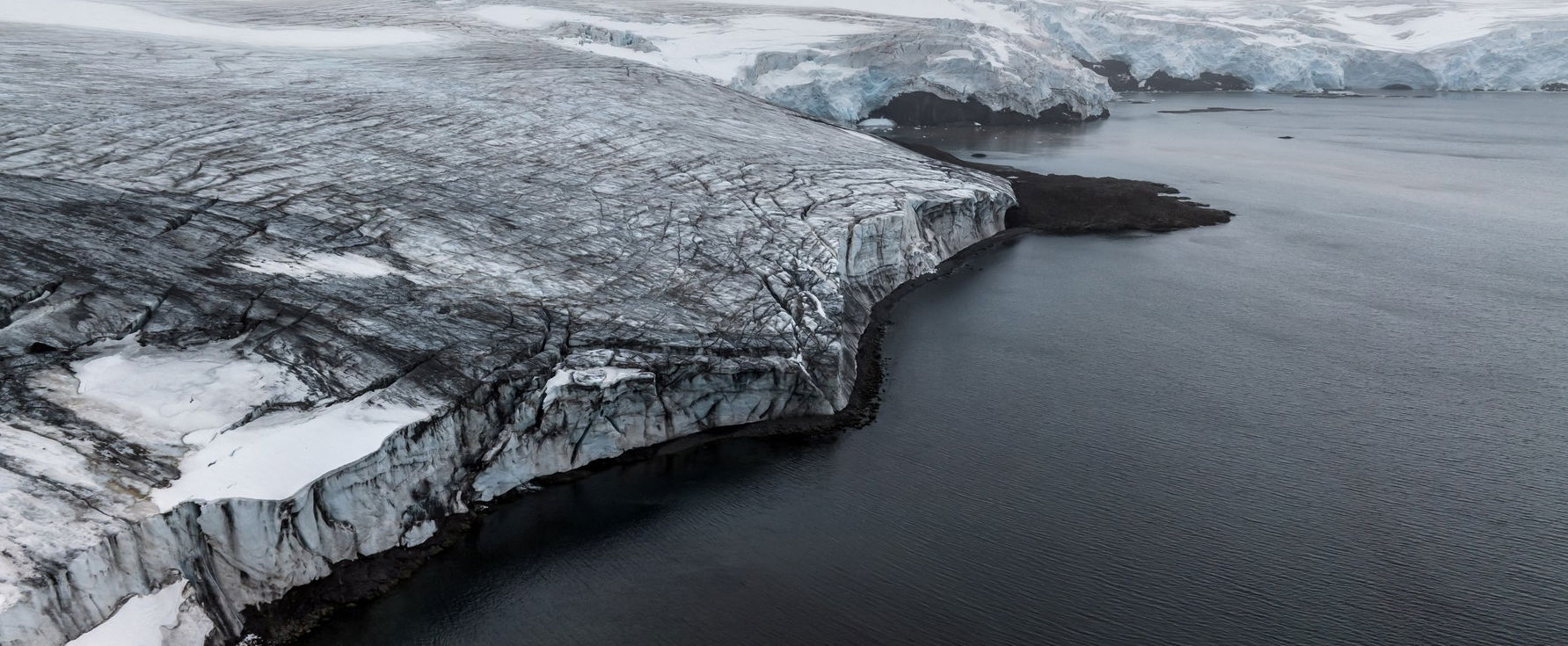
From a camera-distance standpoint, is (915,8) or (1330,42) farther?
(1330,42)

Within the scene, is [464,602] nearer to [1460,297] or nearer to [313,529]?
[313,529]

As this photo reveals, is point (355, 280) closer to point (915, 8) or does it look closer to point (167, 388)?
point (167, 388)

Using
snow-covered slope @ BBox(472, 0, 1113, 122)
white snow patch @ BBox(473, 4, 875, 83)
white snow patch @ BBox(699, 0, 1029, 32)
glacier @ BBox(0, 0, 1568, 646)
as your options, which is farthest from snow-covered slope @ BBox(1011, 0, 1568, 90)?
glacier @ BBox(0, 0, 1568, 646)

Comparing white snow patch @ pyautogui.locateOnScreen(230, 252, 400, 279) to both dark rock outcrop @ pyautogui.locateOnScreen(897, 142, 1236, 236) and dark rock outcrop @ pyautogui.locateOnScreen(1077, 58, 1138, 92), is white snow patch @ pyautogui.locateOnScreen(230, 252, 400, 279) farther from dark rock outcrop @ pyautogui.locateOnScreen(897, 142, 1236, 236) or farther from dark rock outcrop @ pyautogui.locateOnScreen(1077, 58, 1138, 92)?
dark rock outcrop @ pyautogui.locateOnScreen(1077, 58, 1138, 92)

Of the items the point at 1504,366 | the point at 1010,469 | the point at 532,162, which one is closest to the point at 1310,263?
the point at 1504,366

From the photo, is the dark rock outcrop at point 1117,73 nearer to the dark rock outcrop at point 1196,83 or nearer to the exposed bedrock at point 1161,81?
the exposed bedrock at point 1161,81

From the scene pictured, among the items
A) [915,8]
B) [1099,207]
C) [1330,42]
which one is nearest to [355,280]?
[1099,207]

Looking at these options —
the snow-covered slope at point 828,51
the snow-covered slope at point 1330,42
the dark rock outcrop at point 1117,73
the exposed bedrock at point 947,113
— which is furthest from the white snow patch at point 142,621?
the dark rock outcrop at point 1117,73
